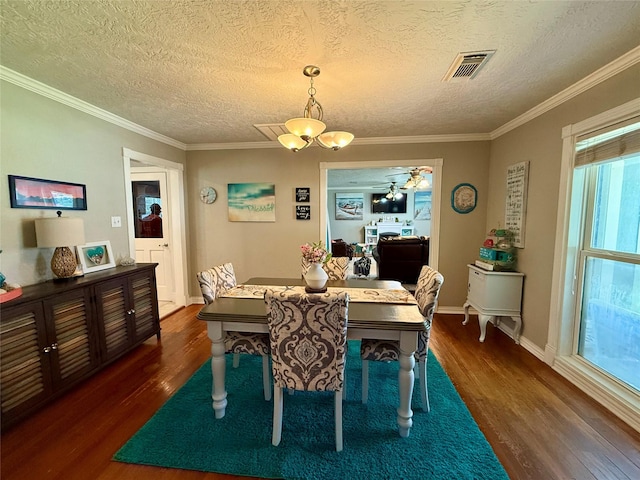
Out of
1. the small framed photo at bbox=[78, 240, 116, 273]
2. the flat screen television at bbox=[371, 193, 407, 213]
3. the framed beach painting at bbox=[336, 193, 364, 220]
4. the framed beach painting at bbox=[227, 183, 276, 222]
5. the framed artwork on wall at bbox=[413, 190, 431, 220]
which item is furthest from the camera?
the framed beach painting at bbox=[336, 193, 364, 220]

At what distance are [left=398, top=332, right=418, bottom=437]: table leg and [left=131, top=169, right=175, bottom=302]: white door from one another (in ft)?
12.1

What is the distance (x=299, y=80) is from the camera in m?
2.11

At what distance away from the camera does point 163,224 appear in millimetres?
4098

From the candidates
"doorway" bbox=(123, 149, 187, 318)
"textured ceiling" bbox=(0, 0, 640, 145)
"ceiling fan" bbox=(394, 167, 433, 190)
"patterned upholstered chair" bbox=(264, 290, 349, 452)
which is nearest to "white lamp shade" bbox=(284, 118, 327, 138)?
"textured ceiling" bbox=(0, 0, 640, 145)

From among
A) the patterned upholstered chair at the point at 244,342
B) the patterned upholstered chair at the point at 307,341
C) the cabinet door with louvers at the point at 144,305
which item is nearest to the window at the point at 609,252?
the patterned upholstered chair at the point at 307,341

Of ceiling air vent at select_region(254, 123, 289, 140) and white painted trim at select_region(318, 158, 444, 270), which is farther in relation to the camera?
white painted trim at select_region(318, 158, 444, 270)

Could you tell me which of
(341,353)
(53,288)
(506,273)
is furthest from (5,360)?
(506,273)

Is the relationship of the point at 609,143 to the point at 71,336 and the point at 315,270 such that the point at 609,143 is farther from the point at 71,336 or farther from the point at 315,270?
the point at 71,336

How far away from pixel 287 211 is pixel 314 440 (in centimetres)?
288

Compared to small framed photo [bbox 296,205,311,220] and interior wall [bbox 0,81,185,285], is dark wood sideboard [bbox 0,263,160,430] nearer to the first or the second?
interior wall [bbox 0,81,185,285]

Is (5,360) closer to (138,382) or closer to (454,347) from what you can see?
(138,382)

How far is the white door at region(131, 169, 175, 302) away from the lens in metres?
4.02

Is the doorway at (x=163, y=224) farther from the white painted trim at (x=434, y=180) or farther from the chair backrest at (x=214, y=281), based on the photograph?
the white painted trim at (x=434, y=180)

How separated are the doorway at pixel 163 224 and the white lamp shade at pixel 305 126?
272 cm
